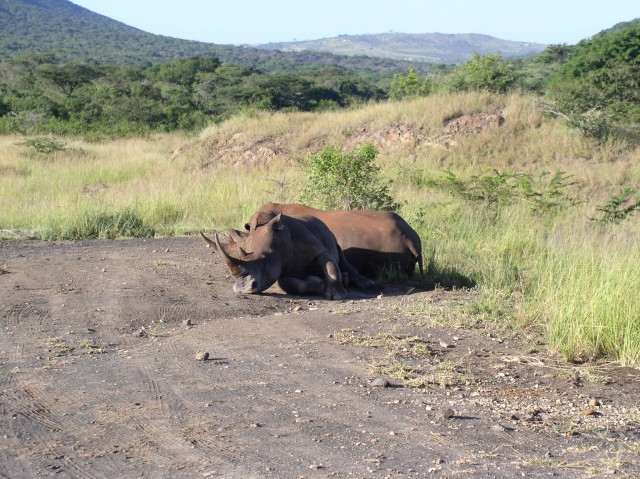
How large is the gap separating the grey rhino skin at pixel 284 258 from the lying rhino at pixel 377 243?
1.84ft

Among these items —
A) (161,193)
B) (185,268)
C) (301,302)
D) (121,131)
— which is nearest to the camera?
(301,302)

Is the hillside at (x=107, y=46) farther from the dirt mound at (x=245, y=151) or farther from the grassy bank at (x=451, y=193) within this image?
the grassy bank at (x=451, y=193)

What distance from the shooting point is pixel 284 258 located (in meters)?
8.30

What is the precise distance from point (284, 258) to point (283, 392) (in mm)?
3124

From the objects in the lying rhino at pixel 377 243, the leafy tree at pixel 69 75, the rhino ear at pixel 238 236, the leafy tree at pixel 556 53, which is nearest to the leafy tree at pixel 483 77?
the lying rhino at pixel 377 243

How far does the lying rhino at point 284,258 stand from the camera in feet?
26.3

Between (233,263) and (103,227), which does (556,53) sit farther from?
(233,263)

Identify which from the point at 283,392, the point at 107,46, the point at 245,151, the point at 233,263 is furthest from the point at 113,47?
the point at 283,392

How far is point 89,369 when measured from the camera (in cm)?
576

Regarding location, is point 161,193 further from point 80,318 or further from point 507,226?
point 80,318

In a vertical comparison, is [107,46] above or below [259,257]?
above

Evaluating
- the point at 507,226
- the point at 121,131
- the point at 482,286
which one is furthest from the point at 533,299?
the point at 121,131

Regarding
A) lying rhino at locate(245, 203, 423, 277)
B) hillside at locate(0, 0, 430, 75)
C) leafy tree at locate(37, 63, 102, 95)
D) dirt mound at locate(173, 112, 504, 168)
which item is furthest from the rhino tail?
hillside at locate(0, 0, 430, 75)

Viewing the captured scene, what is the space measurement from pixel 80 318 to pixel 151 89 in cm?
3753
